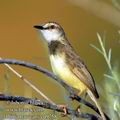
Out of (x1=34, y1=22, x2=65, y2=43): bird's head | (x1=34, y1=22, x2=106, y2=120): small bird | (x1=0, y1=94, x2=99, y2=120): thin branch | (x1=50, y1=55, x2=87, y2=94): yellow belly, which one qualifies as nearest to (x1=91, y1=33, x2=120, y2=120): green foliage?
(x1=0, y1=94, x2=99, y2=120): thin branch

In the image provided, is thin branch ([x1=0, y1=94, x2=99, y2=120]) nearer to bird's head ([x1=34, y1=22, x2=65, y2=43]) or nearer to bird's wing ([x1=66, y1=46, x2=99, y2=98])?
bird's wing ([x1=66, y1=46, x2=99, y2=98])

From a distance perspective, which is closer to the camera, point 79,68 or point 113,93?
point 113,93

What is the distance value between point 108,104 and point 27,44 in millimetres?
4048

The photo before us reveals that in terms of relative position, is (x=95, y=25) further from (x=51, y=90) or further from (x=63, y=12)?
(x=51, y=90)

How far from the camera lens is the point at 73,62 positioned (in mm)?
3010

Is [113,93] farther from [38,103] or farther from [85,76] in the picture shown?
[85,76]

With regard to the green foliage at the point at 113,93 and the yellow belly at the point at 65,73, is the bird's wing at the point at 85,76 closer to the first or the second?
the yellow belly at the point at 65,73

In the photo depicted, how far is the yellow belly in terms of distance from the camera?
116 inches

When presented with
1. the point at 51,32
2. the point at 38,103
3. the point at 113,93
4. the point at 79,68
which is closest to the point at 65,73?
the point at 79,68

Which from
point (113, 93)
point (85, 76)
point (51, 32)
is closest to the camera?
point (113, 93)

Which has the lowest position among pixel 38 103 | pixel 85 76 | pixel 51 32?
pixel 38 103

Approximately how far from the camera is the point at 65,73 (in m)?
2.96

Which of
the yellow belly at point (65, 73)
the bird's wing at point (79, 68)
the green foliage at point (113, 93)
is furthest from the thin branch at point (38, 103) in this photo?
the yellow belly at point (65, 73)

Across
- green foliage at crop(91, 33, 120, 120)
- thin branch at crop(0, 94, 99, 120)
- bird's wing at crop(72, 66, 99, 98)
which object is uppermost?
bird's wing at crop(72, 66, 99, 98)
